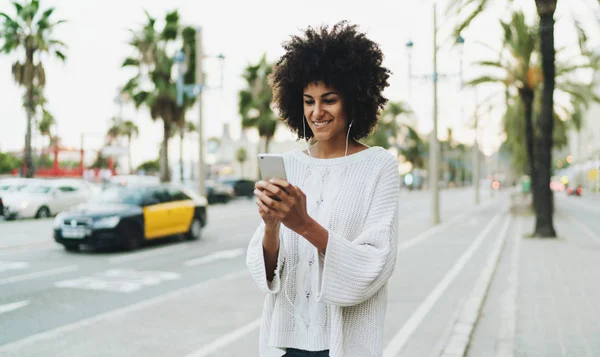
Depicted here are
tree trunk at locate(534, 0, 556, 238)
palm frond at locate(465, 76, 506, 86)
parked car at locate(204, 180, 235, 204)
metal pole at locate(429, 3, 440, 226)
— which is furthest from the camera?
parked car at locate(204, 180, 235, 204)

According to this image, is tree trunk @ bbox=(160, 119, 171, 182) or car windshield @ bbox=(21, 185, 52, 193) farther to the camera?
A: tree trunk @ bbox=(160, 119, 171, 182)

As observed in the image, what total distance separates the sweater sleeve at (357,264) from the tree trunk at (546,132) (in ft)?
45.2

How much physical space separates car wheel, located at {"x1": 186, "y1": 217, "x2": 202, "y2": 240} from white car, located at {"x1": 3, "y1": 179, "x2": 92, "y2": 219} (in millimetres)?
4183

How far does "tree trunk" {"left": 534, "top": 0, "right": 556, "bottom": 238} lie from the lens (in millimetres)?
14586

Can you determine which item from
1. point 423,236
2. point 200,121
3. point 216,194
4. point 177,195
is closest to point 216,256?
point 177,195

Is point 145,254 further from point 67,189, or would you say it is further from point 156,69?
point 156,69

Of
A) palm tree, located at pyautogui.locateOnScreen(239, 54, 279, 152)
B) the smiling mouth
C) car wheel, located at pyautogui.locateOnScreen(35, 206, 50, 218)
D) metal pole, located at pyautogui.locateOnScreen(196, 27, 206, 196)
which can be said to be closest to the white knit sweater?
the smiling mouth

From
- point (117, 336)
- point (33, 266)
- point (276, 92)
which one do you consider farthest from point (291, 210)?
point (33, 266)

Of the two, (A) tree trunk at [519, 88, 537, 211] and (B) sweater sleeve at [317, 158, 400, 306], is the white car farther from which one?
(A) tree trunk at [519, 88, 537, 211]

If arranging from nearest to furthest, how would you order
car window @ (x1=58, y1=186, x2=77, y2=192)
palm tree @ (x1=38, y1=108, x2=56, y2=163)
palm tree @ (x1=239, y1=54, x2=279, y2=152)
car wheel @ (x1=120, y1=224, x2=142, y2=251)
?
car wheel @ (x1=120, y1=224, x2=142, y2=251) → car window @ (x1=58, y1=186, x2=77, y2=192) → palm tree @ (x1=239, y1=54, x2=279, y2=152) → palm tree @ (x1=38, y1=108, x2=56, y2=163)

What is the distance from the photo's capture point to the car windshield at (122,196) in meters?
13.8

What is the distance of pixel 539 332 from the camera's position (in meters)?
6.06

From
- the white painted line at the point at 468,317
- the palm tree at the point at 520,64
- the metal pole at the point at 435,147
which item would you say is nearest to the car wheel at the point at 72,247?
the white painted line at the point at 468,317

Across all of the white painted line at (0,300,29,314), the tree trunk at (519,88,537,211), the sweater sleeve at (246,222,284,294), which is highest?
the tree trunk at (519,88,537,211)
